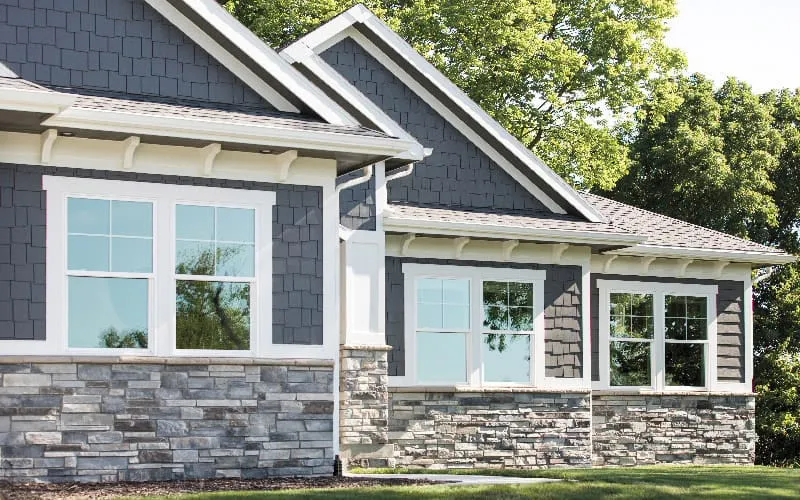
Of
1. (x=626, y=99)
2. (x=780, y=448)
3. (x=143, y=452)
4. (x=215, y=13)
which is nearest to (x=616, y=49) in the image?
(x=626, y=99)

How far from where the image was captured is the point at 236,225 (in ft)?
44.8

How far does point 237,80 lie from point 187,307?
2.63 meters

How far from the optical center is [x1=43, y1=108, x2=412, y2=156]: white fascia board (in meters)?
12.4

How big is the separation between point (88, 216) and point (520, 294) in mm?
7679

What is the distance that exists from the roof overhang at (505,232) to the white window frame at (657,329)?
1.55 m

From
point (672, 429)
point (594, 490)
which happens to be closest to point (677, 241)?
point (672, 429)

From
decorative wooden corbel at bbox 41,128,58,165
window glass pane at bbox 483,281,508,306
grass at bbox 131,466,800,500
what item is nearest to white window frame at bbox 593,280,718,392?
window glass pane at bbox 483,281,508,306

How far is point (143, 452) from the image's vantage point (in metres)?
12.9

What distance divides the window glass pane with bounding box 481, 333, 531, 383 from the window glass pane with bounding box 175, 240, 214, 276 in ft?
19.5

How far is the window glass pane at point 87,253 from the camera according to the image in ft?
42.0

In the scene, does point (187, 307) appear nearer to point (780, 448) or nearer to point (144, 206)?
point (144, 206)

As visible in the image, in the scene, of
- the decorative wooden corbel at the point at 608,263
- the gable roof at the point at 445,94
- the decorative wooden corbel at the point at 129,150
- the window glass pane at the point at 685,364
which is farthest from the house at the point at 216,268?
the window glass pane at the point at 685,364

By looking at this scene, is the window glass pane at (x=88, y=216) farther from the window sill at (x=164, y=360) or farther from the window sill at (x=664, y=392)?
the window sill at (x=664, y=392)

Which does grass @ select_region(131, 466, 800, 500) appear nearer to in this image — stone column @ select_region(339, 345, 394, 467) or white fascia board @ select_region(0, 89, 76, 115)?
stone column @ select_region(339, 345, 394, 467)
